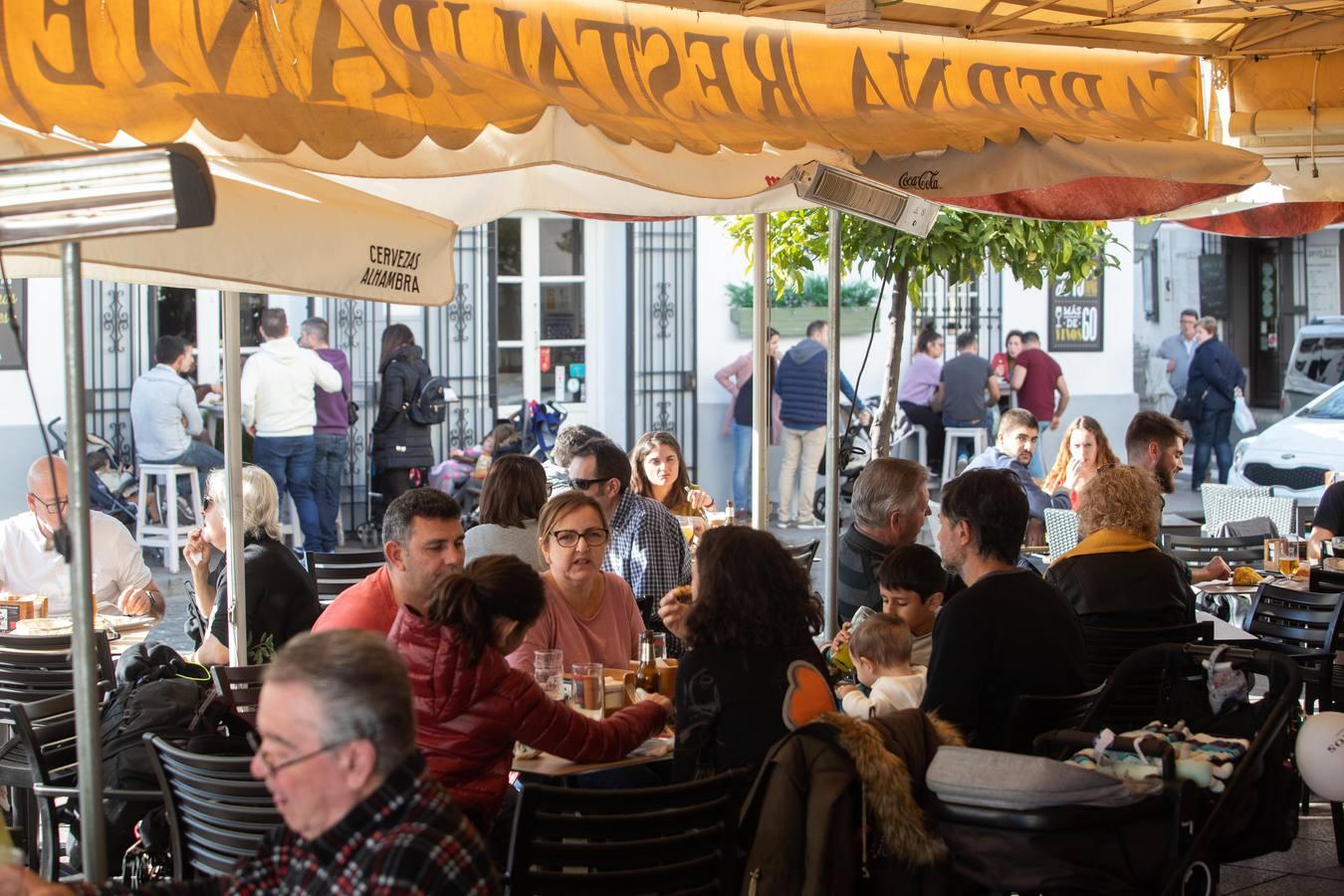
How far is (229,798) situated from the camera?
3.82 meters

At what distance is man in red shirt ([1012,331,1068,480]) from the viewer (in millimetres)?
16562

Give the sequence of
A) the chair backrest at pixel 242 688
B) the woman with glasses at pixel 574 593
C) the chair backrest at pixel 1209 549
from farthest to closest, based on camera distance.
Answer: the chair backrest at pixel 1209 549
the woman with glasses at pixel 574 593
the chair backrest at pixel 242 688

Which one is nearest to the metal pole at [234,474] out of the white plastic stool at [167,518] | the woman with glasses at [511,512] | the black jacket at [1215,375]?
the woman with glasses at [511,512]

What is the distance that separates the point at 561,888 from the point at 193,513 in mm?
9909

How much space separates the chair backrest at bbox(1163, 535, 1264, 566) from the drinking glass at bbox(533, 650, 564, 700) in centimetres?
429

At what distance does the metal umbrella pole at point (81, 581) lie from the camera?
261 centimetres

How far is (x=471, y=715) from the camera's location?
12.5 ft

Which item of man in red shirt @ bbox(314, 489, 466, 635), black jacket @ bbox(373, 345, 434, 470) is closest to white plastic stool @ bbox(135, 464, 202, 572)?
black jacket @ bbox(373, 345, 434, 470)

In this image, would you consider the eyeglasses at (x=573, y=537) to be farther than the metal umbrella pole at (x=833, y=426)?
No

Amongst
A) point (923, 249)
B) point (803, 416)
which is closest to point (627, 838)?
point (923, 249)

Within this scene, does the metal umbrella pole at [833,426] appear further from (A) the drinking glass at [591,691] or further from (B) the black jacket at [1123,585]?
(A) the drinking glass at [591,691]

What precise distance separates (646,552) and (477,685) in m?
2.73

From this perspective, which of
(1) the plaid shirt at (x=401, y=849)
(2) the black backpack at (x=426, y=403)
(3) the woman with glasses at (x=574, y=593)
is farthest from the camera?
(2) the black backpack at (x=426, y=403)

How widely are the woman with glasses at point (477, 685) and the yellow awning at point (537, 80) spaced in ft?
3.87
